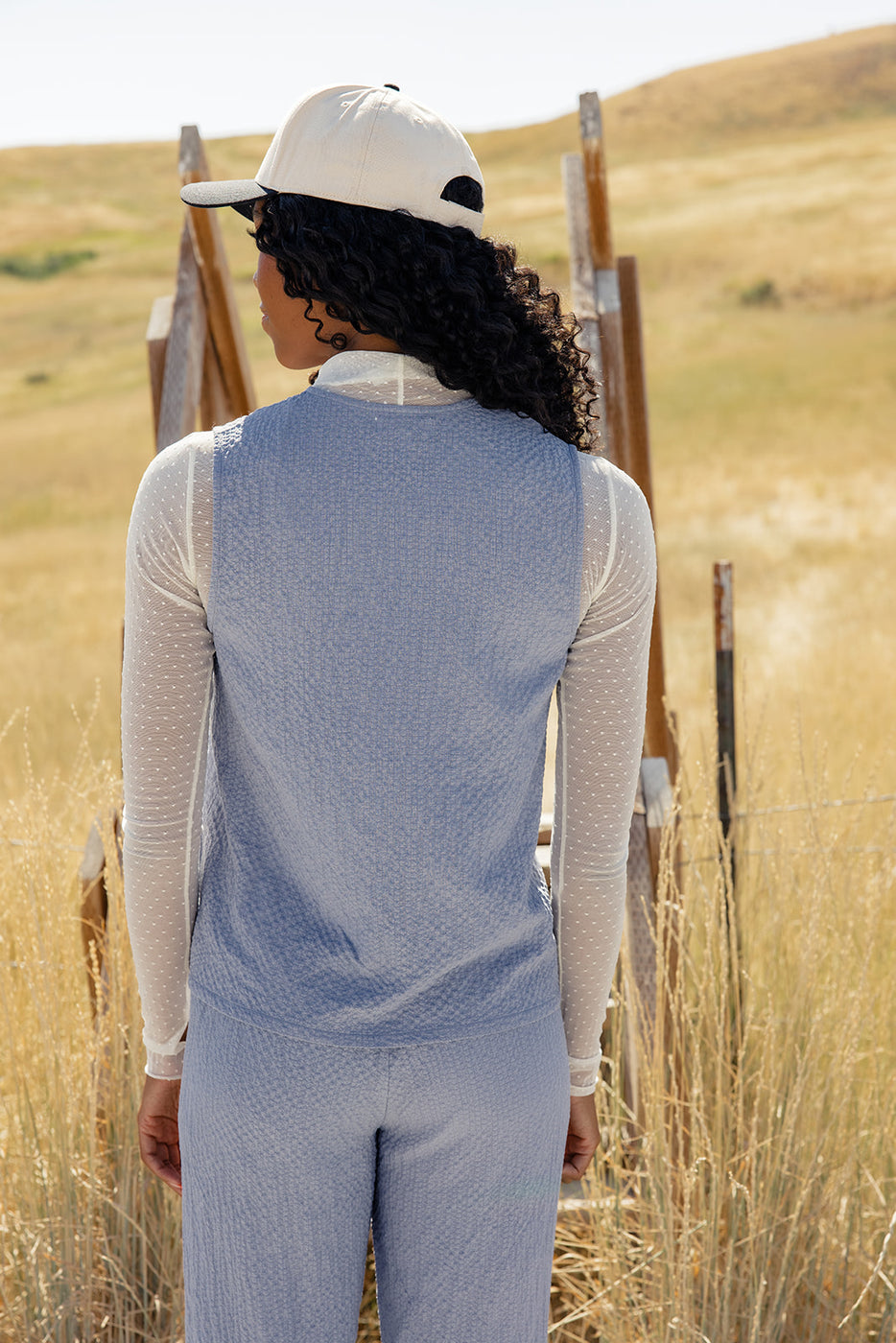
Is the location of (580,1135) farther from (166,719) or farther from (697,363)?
(697,363)

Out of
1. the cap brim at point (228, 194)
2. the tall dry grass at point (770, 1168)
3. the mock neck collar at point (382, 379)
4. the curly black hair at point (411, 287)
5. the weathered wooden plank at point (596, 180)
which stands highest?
the weathered wooden plank at point (596, 180)

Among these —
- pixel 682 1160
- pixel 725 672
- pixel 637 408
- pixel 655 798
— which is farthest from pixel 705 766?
pixel 682 1160

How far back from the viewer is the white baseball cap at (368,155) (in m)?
0.94

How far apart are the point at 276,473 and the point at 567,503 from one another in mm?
231

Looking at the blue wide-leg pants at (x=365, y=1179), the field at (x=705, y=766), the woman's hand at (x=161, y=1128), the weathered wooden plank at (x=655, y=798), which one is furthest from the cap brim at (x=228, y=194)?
the weathered wooden plank at (x=655, y=798)

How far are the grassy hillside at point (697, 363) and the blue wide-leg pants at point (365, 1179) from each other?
820mm

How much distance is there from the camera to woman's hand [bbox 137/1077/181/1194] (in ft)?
3.77

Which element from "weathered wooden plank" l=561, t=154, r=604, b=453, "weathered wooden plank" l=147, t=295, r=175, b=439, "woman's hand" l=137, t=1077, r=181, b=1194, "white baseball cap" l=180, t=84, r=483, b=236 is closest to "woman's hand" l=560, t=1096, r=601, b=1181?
"woman's hand" l=137, t=1077, r=181, b=1194

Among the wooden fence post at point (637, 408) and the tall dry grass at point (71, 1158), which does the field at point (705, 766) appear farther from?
the wooden fence post at point (637, 408)

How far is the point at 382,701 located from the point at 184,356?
2009 mm

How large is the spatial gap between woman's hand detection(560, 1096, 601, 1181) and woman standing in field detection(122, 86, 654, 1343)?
0.49 ft

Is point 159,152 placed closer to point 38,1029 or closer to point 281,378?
point 281,378

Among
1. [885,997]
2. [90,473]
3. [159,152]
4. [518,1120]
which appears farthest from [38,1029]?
[159,152]

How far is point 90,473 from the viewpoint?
776 inches
